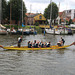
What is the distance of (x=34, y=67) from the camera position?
13320 millimetres

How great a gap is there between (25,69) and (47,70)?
2.10 metres

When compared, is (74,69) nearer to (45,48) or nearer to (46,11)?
(45,48)

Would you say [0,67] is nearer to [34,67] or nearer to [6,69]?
[6,69]

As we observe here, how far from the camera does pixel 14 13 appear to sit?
5969 centimetres

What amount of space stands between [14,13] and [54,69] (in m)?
50.2

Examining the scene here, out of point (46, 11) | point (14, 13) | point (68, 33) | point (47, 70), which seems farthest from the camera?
point (46, 11)

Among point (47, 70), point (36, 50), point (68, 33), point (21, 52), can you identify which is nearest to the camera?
point (47, 70)

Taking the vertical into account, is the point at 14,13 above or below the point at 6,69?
above

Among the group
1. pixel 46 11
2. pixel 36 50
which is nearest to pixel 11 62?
pixel 36 50

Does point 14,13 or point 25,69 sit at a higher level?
point 14,13

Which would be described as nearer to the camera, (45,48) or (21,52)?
(21,52)

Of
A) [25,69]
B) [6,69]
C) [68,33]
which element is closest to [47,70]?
[25,69]

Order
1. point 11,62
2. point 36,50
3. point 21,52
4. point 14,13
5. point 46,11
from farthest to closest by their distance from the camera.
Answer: point 46,11
point 14,13
point 36,50
point 21,52
point 11,62

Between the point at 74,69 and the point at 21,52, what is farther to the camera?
the point at 21,52
